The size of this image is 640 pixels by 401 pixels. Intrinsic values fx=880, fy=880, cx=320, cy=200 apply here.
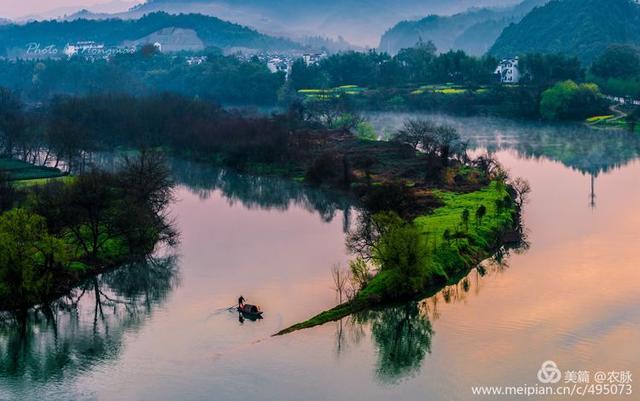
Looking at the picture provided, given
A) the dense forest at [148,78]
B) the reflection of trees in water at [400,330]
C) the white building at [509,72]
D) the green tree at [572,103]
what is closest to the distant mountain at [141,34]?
the dense forest at [148,78]

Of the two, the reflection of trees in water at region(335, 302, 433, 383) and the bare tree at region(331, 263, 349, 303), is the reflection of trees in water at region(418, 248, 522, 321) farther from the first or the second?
the bare tree at region(331, 263, 349, 303)

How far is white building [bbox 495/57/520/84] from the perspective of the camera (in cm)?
7612

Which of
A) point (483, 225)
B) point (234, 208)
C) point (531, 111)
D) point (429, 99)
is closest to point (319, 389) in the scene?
point (483, 225)

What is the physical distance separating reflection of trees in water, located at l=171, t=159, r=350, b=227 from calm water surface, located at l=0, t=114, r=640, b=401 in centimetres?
295

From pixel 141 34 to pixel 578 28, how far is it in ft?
269

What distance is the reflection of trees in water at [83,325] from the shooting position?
1945cm

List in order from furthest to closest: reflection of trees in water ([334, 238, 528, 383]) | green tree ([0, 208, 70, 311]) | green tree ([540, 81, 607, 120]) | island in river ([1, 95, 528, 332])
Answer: green tree ([540, 81, 607, 120]), island in river ([1, 95, 528, 332]), green tree ([0, 208, 70, 311]), reflection of trees in water ([334, 238, 528, 383])

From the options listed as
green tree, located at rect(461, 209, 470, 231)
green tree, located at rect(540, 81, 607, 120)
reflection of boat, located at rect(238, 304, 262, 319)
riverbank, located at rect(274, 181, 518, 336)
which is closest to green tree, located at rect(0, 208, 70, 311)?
reflection of boat, located at rect(238, 304, 262, 319)

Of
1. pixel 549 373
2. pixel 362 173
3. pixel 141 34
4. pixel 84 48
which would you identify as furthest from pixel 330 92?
pixel 141 34

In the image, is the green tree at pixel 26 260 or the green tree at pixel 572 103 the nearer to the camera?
the green tree at pixel 26 260

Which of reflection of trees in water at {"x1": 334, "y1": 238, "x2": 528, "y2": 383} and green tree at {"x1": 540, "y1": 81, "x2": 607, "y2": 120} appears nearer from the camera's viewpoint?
reflection of trees in water at {"x1": 334, "y1": 238, "x2": 528, "y2": 383}

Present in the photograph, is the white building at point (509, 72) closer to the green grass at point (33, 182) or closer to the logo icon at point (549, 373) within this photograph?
the green grass at point (33, 182)

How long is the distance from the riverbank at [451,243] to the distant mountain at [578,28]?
191 ft

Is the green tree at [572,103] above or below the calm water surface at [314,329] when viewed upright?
above
